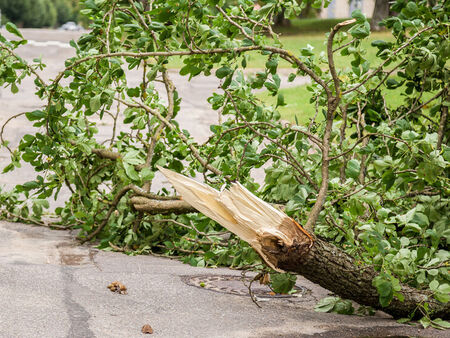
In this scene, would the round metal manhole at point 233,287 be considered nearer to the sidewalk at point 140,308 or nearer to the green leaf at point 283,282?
the sidewalk at point 140,308

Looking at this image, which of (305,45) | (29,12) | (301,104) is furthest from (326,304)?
(29,12)

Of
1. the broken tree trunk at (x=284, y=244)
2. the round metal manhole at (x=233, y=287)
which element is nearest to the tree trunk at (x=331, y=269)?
the broken tree trunk at (x=284, y=244)

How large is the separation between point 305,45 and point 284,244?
19126mm

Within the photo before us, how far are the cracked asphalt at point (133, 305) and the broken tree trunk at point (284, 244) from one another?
261mm

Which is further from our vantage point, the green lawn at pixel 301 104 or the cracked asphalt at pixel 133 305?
the green lawn at pixel 301 104

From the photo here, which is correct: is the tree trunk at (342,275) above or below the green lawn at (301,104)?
above

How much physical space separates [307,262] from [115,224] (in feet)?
9.52

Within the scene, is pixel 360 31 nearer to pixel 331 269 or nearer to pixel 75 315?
pixel 331 269

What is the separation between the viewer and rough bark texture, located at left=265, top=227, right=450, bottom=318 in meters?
4.62

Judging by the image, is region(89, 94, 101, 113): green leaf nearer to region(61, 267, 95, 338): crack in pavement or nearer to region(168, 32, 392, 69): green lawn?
region(61, 267, 95, 338): crack in pavement

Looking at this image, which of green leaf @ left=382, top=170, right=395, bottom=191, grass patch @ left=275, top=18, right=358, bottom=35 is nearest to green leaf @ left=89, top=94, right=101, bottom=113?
green leaf @ left=382, top=170, right=395, bottom=191

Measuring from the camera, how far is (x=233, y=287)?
604 cm

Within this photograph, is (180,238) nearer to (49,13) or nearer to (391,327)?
(391,327)

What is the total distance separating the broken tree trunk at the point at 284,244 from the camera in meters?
4.56
